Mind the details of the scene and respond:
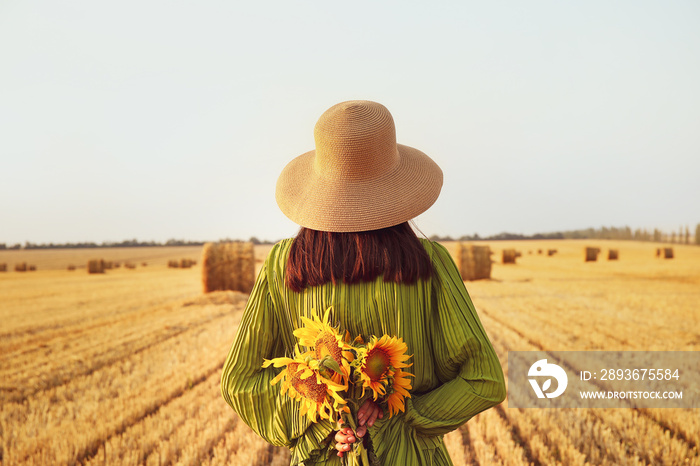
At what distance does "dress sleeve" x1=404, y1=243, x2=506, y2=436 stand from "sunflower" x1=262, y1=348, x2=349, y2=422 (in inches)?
12.2

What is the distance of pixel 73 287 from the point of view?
52.7ft

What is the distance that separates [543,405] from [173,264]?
80.5 ft

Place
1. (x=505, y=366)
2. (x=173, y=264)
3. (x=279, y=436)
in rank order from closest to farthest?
(x=279, y=436)
(x=505, y=366)
(x=173, y=264)

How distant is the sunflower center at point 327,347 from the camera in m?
1.60

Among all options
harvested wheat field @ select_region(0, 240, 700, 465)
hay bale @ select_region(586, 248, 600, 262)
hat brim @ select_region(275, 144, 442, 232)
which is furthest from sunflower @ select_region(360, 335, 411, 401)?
hay bale @ select_region(586, 248, 600, 262)

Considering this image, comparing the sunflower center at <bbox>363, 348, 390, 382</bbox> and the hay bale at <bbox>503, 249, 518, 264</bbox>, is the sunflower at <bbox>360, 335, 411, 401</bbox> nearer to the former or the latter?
the sunflower center at <bbox>363, 348, 390, 382</bbox>

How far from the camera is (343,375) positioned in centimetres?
159

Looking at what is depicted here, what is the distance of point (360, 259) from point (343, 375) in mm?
375

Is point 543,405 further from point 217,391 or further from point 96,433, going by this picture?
point 96,433

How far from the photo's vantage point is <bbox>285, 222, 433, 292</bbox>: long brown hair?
171 cm

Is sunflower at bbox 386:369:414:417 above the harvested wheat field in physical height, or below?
above

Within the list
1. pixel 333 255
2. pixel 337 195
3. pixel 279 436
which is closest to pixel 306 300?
pixel 333 255

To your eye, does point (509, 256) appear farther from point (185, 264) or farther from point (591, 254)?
point (185, 264)

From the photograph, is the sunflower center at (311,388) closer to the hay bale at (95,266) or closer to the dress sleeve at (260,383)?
the dress sleeve at (260,383)
